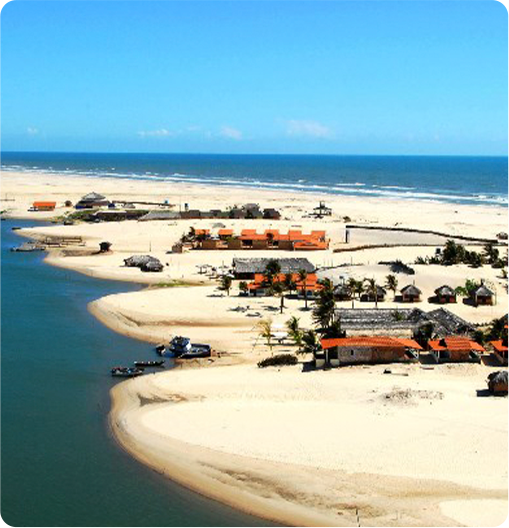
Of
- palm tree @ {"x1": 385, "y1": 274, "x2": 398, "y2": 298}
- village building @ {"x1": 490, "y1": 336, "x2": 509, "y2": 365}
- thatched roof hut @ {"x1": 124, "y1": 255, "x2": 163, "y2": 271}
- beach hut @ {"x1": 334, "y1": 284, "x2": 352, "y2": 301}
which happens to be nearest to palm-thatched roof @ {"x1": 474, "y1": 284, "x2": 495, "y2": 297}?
palm tree @ {"x1": 385, "y1": 274, "x2": 398, "y2": 298}

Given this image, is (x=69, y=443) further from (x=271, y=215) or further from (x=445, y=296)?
(x=271, y=215)

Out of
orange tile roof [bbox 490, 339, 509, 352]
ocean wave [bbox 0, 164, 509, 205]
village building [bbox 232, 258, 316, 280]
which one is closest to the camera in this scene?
orange tile roof [bbox 490, 339, 509, 352]

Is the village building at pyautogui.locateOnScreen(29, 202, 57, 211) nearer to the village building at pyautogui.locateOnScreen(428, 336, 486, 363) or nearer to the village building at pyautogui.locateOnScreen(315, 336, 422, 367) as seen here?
the village building at pyautogui.locateOnScreen(315, 336, 422, 367)

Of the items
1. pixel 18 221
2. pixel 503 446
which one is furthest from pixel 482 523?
pixel 18 221

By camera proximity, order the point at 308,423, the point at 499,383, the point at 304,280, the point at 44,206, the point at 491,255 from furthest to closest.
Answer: the point at 44,206, the point at 491,255, the point at 304,280, the point at 499,383, the point at 308,423

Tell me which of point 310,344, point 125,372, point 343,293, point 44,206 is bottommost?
point 125,372

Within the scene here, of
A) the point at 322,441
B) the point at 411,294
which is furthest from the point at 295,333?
the point at 411,294

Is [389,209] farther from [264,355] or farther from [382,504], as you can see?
[382,504]
